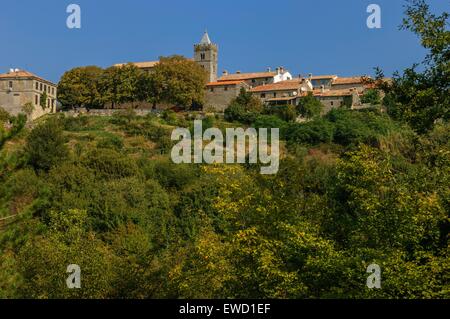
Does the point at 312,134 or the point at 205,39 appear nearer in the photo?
the point at 312,134

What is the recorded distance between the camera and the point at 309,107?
71.7 meters

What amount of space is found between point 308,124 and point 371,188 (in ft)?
161

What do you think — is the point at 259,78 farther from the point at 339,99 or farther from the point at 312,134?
the point at 312,134

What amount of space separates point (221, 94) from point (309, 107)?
1300cm

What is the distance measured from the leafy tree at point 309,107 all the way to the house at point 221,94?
10138 millimetres

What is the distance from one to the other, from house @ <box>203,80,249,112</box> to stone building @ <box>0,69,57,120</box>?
67.9 feet

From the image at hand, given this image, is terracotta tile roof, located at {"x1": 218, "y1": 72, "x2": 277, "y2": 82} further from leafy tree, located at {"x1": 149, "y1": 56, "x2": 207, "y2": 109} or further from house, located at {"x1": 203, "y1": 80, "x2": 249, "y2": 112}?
leafy tree, located at {"x1": 149, "y1": 56, "x2": 207, "y2": 109}

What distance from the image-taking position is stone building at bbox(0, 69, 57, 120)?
75562mm

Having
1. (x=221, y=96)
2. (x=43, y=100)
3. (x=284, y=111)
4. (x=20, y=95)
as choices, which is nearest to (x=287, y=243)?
(x=284, y=111)

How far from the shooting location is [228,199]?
650 inches

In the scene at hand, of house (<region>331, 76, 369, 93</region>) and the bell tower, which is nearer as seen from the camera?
house (<region>331, 76, 369, 93</region>)

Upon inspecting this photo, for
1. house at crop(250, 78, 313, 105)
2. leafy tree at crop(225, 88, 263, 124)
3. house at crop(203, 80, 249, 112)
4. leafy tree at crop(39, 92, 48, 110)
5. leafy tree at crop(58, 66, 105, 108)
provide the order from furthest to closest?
house at crop(203, 80, 249, 112), house at crop(250, 78, 313, 105), leafy tree at crop(58, 66, 105, 108), leafy tree at crop(39, 92, 48, 110), leafy tree at crop(225, 88, 263, 124)

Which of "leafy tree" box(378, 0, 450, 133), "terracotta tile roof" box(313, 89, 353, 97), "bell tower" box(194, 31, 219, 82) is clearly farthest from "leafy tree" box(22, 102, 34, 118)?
"leafy tree" box(378, 0, 450, 133)
